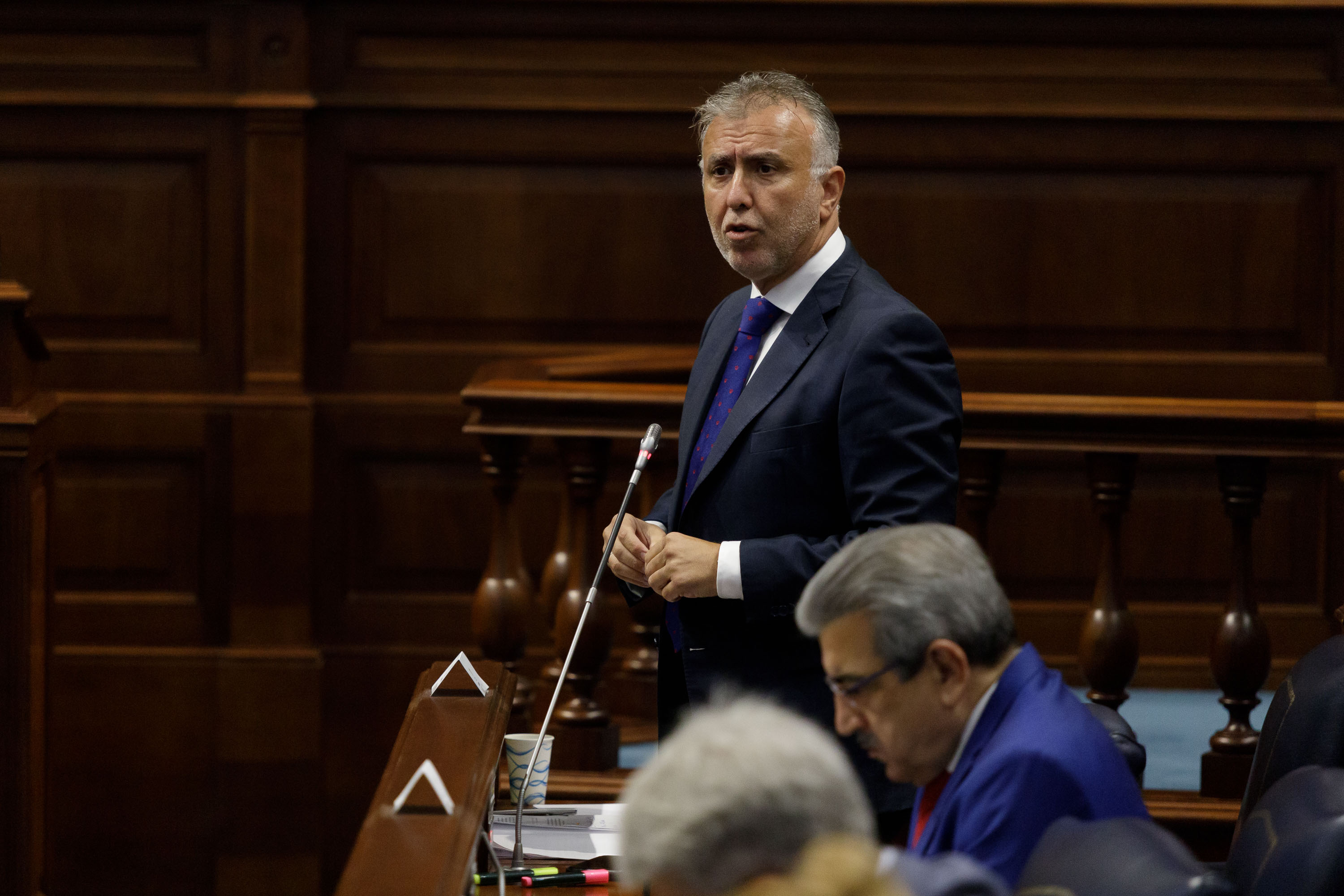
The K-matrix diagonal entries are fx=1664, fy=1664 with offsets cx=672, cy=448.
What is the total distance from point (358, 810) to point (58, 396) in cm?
143

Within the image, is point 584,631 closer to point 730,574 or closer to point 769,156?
point 730,574

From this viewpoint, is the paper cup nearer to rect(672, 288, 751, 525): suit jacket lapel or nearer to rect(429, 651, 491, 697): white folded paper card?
rect(429, 651, 491, 697): white folded paper card

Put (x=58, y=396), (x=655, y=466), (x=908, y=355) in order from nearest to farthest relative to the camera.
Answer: (x=908, y=355), (x=655, y=466), (x=58, y=396)

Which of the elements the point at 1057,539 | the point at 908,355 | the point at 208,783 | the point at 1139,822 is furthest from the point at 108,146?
the point at 1139,822

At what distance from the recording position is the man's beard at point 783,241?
2229 mm

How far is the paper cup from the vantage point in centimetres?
238

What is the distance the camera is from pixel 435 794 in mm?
1873

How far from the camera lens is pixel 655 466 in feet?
11.7

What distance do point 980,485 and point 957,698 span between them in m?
1.61

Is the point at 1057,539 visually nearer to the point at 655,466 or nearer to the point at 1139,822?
the point at 655,466

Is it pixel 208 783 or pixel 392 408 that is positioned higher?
pixel 392 408

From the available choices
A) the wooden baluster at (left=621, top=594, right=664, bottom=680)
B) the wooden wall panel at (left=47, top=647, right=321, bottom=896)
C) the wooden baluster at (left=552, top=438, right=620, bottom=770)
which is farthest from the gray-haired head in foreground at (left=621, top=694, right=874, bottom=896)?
the wooden wall panel at (left=47, top=647, right=321, bottom=896)

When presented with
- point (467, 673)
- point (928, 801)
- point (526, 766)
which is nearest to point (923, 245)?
point (467, 673)

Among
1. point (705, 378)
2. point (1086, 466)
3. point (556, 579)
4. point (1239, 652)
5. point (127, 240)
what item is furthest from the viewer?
point (127, 240)
